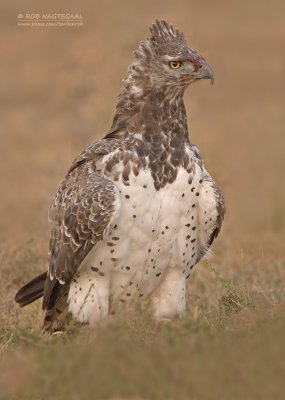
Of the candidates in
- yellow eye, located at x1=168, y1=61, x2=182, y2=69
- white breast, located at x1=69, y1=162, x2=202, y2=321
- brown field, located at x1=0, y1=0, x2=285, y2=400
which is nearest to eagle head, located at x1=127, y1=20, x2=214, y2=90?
yellow eye, located at x1=168, y1=61, x2=182, y2=69

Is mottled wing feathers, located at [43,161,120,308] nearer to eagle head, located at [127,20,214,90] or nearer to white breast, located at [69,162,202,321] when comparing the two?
white breast, located at [69,162,202,321]

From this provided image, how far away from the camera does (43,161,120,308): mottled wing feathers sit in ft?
24.0

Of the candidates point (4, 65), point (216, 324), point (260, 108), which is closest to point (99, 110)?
point (260, 108)

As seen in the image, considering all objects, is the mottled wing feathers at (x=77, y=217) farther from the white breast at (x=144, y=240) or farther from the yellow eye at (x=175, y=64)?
the yellow eye at (x=175, y=64)

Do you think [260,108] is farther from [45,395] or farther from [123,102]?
[45,395]

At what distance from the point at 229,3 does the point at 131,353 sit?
27.8m

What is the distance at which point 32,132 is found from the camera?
20.2m

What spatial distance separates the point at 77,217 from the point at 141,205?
482 mm

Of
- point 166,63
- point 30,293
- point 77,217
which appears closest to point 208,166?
point 30,293

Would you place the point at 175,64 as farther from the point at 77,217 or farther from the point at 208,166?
the point at 208,166

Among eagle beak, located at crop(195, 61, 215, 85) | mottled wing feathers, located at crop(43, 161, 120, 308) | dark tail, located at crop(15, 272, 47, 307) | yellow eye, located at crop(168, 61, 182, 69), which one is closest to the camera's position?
mottled wing feathers, located at crop(43, 161, 120, 308)

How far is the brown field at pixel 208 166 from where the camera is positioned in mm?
5500

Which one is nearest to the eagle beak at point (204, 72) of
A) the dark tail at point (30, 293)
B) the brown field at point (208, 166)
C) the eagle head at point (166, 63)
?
the eagle head at point (166, 63)

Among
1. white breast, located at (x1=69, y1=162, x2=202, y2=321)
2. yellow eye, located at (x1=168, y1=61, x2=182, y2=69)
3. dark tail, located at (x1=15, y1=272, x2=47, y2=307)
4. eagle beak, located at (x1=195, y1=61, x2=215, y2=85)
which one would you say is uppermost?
yellow eye, located at (x1=168, y1=61, x2=182, y2=69)
